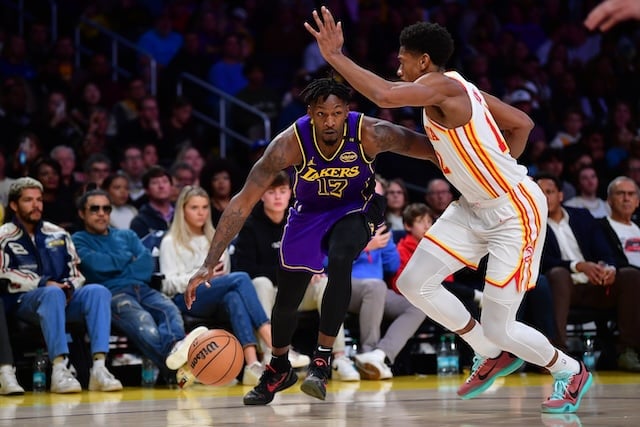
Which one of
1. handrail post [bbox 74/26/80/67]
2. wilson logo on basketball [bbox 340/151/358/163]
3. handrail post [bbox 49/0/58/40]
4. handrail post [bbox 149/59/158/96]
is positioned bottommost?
wilson logo on basketball [bbox 340/151/358/163]

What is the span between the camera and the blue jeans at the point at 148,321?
25.7 feet

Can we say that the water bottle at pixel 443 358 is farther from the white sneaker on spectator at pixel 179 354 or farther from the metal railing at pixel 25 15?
the metal railing at pixel 25 15

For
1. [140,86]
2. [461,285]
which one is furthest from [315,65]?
[461,285]

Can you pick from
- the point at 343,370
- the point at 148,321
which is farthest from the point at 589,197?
the point at 148,321

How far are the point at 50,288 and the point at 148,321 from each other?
30.2 inches

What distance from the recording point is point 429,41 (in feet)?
18.3

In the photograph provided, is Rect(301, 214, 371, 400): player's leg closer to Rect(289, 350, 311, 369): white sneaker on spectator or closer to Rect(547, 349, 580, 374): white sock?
Rect(547, 349, 580, 374): white sock

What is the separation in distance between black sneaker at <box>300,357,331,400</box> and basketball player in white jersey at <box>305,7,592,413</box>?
0.61m

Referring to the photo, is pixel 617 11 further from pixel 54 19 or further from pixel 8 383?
pixel 54 19

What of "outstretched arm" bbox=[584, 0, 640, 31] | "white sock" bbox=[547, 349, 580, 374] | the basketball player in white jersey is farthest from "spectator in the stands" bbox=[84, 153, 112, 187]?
"outstretched arm" bbox=[584, 0, 640, 31]

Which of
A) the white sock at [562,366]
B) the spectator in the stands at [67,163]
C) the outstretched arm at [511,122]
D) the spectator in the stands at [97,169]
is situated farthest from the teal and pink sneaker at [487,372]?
the spectator in the stands at [67,163]

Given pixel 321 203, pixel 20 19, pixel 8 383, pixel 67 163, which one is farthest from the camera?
pixel 20 19

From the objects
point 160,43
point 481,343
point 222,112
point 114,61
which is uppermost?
point 160,43

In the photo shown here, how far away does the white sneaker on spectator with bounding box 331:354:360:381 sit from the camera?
26.7 ft
